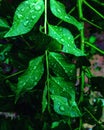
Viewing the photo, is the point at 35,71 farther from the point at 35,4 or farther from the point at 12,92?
the point at 12,92

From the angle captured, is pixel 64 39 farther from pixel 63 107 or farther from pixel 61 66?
pixel 63 107

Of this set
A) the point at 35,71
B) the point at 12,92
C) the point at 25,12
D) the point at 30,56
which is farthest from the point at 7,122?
the point at 25,12

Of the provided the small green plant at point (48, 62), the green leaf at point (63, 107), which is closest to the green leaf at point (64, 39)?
the small green plant at point (48, 62)

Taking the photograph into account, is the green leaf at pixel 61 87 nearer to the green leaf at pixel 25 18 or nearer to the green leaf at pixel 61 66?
the green leaf at pixel 61 66

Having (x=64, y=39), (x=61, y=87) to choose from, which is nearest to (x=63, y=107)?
(x=61, y=87)

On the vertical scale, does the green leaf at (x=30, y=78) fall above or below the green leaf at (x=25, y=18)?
below
